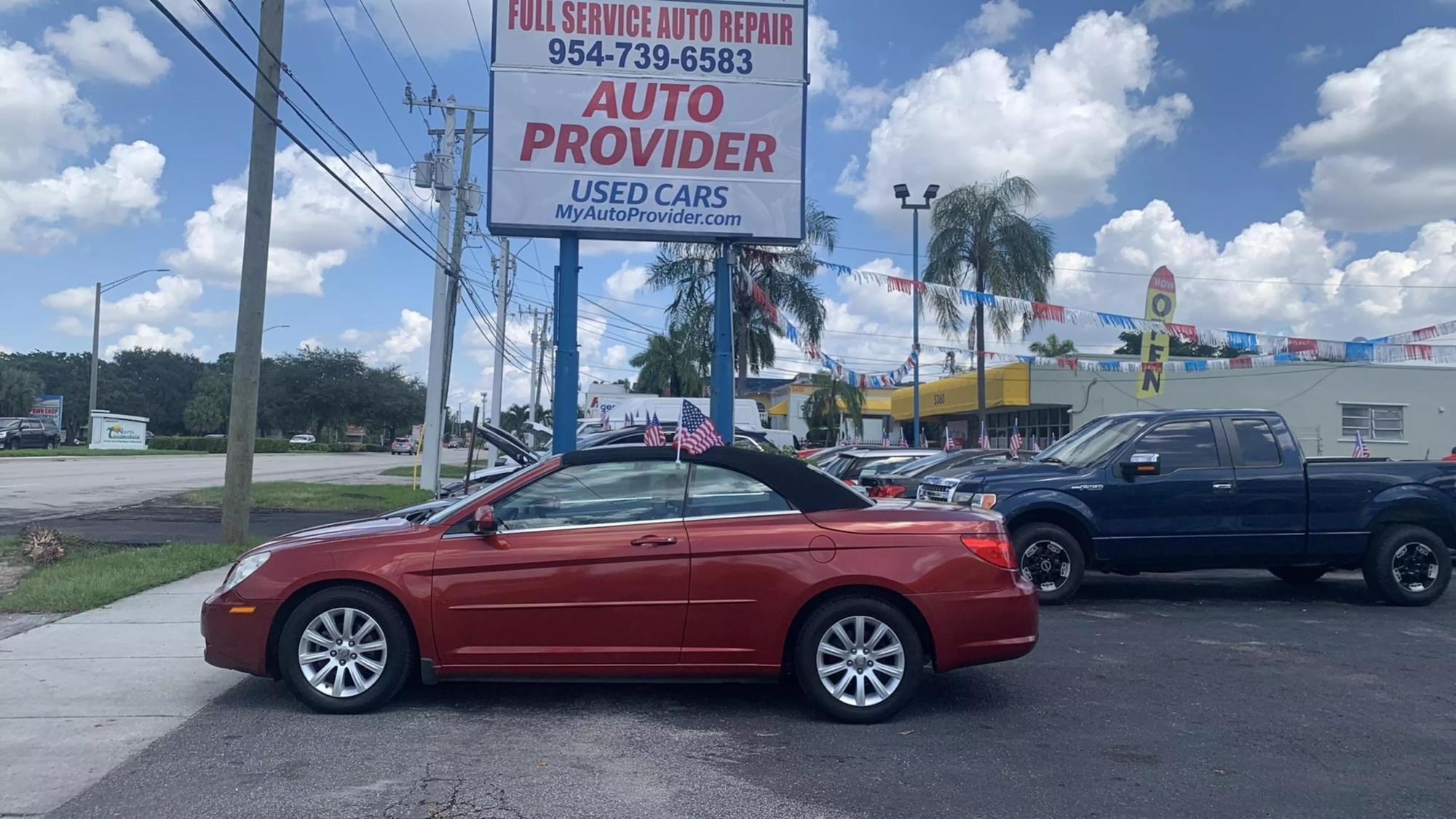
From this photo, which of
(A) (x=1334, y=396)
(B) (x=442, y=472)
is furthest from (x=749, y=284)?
(A) (x=1334, y=396)

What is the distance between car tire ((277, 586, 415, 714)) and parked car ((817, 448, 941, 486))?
10544 millimetres

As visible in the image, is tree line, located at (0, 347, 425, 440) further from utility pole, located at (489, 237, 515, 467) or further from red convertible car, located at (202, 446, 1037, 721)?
red convertible car, located at (202, 446, 1037, 721)

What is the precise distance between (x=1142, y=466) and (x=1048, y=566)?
1.20 metres

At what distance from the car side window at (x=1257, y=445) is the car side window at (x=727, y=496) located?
5.80m

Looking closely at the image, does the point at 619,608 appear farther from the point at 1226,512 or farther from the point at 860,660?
the point at 1226,512

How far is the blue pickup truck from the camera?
9758mm

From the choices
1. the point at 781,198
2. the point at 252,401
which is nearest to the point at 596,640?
the point at 252,401

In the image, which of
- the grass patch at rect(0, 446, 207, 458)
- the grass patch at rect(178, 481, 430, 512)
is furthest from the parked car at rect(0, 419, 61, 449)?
the grass patch at rect(178, 481, 430, 512)

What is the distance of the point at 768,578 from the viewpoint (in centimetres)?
590

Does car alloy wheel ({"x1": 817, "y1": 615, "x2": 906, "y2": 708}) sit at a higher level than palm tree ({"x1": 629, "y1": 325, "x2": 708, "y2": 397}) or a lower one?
lower

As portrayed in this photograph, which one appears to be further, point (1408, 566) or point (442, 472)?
point (442, 472)

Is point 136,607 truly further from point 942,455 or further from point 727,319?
point 942,455

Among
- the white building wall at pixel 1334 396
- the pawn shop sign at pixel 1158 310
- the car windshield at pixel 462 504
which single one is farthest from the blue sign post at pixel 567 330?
the white building wall at pixel 1334 396

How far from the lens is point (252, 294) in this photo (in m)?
12.6
